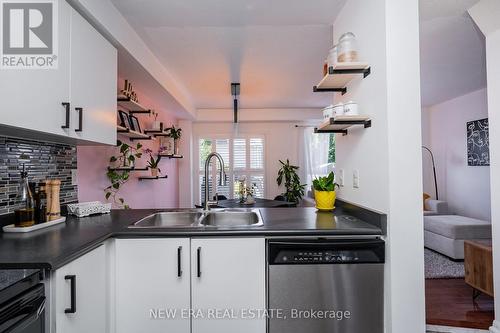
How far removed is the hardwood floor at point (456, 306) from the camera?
200 cm

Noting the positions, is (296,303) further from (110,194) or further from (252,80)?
(252,80)

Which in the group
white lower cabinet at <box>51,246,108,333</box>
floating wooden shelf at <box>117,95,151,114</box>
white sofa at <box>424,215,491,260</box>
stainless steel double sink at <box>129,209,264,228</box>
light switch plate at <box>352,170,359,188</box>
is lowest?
white sofa at <box>424,215,491,260</box>

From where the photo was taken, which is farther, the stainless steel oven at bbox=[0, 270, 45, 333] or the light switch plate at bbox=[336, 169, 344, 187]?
the light switch plate at bbox=[336, 169, 344, 187]

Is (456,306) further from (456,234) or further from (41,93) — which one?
(41,93)

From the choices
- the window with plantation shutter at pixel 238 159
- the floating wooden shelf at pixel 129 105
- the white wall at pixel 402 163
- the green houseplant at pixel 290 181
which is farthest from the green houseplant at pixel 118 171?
the green houseplant at pixel 290 181

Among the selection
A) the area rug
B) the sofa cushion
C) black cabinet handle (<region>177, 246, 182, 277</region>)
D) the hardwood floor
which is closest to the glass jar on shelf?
black cabinet handle (<region>177, 246, 182, 277</region>)

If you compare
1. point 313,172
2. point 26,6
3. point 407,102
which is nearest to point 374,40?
point 407,102

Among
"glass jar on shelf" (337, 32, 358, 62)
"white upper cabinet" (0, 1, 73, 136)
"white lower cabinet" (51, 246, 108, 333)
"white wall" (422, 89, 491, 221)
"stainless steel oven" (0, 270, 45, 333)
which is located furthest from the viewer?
"white wall" (422, 89, 491, 221)

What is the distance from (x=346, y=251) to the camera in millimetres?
1389

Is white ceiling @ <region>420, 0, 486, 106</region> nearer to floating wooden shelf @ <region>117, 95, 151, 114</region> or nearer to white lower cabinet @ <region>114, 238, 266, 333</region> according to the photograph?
white lower cabinet @ <region>114, 238, 266, 333</region>

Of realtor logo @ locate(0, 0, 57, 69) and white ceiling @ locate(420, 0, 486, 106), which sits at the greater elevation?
white ceiling @ locate(420, 0, 486, 106)

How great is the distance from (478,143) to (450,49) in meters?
2.31

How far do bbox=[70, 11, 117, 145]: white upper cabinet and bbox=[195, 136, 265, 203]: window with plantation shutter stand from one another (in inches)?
159

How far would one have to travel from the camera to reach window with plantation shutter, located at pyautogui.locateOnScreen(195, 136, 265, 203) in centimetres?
592
